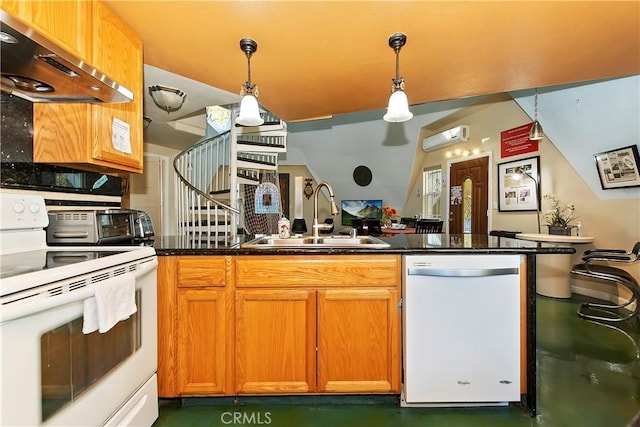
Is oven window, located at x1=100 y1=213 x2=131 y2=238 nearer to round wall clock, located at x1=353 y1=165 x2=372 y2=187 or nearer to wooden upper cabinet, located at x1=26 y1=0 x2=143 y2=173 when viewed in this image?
wooden upper cabinet, located at x1=26 y1=0 x2=143 y2=173

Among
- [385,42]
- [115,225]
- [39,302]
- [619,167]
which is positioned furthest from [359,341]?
[619,167]

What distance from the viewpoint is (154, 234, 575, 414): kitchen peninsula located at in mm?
1625

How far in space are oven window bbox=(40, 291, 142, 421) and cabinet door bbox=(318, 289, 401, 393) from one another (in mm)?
933

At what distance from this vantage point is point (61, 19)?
121cm

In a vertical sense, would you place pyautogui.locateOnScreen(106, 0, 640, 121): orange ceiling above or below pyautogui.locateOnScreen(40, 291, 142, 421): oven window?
above

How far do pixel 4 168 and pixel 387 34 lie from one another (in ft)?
6.75

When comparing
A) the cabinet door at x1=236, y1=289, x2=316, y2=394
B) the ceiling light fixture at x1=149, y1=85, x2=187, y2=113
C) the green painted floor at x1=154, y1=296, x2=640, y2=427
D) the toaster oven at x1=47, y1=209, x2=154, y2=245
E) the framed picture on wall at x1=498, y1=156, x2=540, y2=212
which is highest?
the ceiling light fixture at x1=149, y1=85, x2=187, y2=113

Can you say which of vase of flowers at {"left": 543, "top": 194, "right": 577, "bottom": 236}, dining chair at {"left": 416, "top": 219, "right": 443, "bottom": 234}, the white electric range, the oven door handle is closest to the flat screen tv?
dining chair at {"left": 416, "top": 219, "right": 443, "bottom": 234}

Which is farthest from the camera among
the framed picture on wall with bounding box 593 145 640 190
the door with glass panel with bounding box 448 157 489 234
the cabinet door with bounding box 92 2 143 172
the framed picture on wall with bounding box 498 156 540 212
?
the door with glass panel with bounding box 448 157 489 234

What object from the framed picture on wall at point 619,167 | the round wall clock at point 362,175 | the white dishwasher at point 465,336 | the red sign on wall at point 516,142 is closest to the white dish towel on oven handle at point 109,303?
the white dishwasher at point 465,336

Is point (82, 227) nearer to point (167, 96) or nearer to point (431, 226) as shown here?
point (167, 96)

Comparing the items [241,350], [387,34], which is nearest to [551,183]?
[387,34]

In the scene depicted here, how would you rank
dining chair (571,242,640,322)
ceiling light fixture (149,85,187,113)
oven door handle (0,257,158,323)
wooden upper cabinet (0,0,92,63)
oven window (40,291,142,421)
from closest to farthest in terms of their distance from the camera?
oven door handle (0,257,158,323)
oven window (40,291,142,421)
wooden upper cabinet (0,0,92,63)
ceiling light fixture (149,85,187,113)
dining chair (571,242,640,322)

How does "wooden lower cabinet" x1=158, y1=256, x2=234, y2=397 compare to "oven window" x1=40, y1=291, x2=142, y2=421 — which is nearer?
"oven window" x1=40, y1=291, x2=142, y2=421
